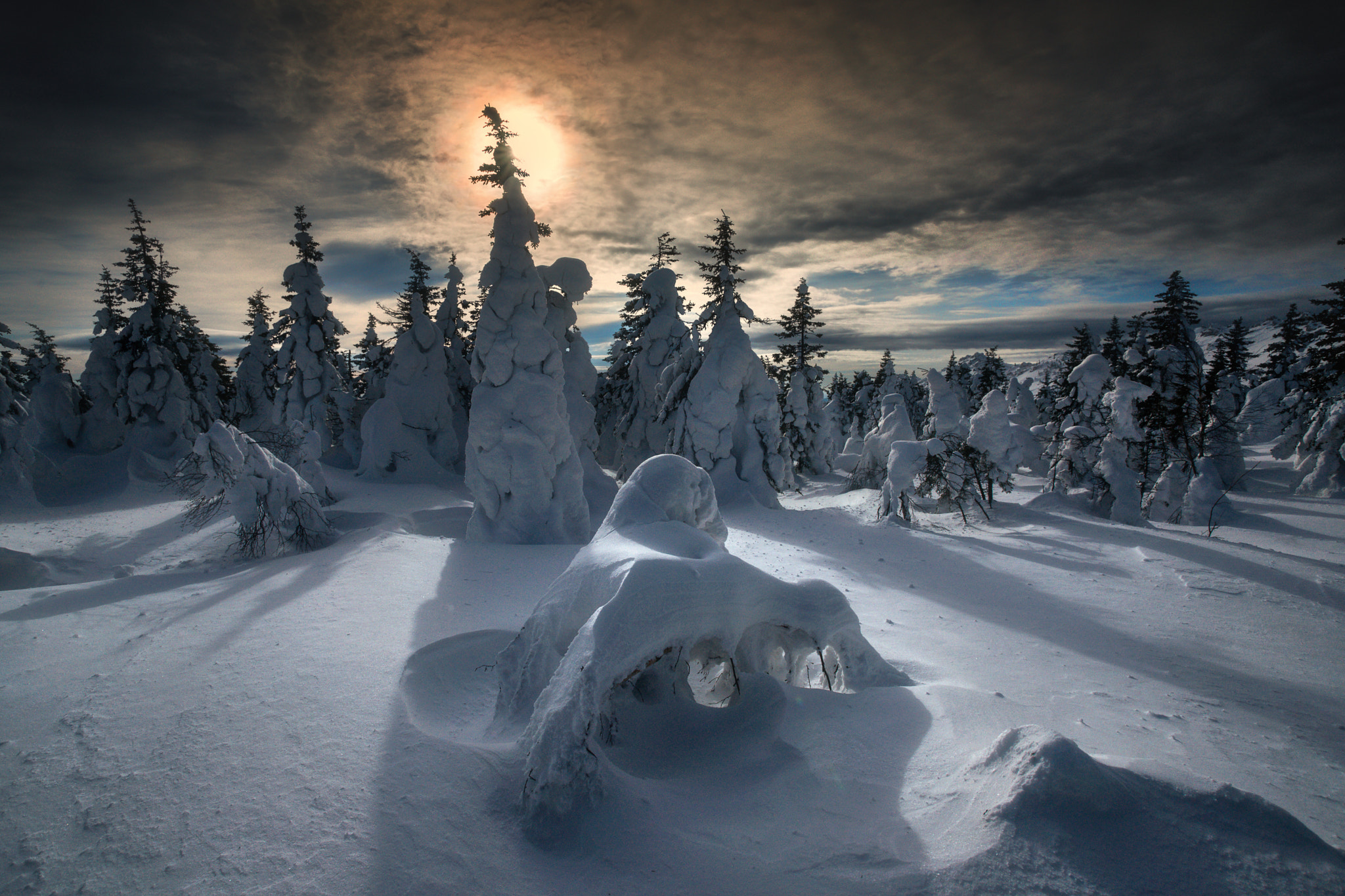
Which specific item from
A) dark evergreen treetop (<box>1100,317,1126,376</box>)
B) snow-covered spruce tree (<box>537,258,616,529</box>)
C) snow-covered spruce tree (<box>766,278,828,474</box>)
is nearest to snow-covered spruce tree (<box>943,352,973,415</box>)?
dark evergreen treetop (<box>1100,317,1126,376</box>)

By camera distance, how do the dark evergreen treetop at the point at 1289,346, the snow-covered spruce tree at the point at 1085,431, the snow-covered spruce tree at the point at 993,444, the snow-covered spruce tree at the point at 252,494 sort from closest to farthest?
the snow-covered spruce tree at the point at 252,494
the snow-covered spruce tree at the point at 993,444
the snow-covered spruce tree at the point at 1085,431
the dark evergreen treetop at the point at 1289,346

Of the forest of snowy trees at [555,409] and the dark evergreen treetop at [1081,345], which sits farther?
the dark evergreen treetop at [1081,345]

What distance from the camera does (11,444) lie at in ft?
46.2

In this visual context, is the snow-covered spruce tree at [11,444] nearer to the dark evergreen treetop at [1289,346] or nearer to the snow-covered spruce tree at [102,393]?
the snow-covered spruce tree at [102,393]

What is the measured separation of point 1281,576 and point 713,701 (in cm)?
927

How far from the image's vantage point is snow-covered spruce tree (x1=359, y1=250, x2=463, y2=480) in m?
19.2

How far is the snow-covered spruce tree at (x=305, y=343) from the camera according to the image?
20.5 m

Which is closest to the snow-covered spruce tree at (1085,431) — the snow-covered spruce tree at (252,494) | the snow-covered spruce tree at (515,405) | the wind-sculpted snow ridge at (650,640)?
the snow-covered spruce tree at (515,405)

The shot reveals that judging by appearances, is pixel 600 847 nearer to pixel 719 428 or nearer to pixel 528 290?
pixel 528 290

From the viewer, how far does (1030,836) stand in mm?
2416

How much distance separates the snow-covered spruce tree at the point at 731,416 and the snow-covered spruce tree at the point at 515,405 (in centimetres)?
651

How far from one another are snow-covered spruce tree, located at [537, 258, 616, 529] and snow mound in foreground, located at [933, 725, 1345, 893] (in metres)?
10.9

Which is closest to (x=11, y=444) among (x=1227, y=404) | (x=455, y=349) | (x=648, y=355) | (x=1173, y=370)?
(x=455, y=349)

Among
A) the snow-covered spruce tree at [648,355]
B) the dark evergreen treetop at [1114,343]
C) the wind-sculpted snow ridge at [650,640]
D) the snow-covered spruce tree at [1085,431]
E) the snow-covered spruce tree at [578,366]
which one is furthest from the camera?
the dark evergreen treetop at [1114,343]
